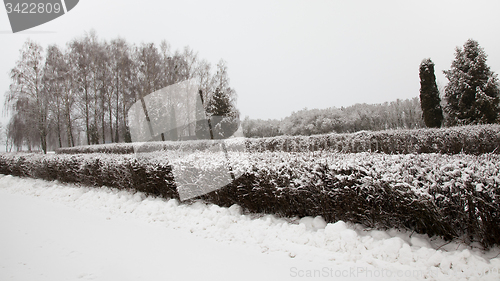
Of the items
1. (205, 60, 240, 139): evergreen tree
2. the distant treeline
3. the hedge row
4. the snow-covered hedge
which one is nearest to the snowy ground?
the snow-covered hedge

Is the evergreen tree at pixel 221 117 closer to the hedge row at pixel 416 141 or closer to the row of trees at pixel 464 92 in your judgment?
the hedge row at pixel 416 141

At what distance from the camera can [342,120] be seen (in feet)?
111

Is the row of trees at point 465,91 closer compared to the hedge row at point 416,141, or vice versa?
the hedge row at point 416,141

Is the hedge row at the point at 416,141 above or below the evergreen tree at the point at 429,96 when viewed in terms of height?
below

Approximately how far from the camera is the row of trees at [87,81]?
Answer: 24250 millimetres

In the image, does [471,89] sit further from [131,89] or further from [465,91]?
[131,89]

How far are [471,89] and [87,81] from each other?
3718 centimetres

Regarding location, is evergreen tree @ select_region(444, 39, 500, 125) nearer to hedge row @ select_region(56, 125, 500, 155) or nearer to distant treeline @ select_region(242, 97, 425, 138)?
distant treeline @ select_region(242, 97, 425, 138)

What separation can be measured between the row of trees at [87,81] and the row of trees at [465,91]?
17356 mm

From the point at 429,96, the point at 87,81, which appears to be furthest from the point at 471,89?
the point at 87,81

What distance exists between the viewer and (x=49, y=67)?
2583cm

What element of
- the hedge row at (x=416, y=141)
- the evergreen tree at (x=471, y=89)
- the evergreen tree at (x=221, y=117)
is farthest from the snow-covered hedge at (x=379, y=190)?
the evergreen tree at (x=471, y=89)

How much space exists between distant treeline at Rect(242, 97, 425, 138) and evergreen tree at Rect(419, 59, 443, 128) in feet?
40.3

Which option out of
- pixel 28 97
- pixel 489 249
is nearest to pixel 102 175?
pixel 489 249
